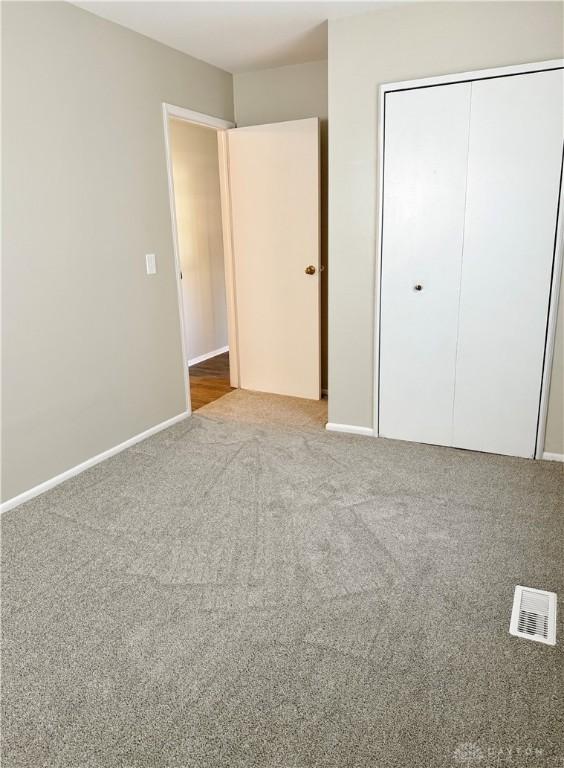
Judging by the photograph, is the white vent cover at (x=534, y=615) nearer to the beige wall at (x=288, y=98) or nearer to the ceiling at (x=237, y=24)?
the beige wall at (x=288, y=98)

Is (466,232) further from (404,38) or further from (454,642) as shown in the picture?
(454,642)

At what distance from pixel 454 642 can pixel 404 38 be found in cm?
299

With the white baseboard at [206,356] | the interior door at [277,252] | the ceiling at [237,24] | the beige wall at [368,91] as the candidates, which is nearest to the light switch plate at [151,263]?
the interior door at [277,252]

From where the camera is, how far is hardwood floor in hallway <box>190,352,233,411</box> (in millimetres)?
4523

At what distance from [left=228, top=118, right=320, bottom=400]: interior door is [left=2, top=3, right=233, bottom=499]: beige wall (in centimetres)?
64

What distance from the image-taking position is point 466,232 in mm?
3008

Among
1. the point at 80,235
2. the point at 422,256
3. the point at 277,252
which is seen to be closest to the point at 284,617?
the point at 422,256

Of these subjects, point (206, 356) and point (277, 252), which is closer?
point (277, 252)

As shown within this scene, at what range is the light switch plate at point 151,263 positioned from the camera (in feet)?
11.5

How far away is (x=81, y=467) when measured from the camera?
3143 mm

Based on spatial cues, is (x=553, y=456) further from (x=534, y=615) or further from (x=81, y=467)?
(x=81, y=467)

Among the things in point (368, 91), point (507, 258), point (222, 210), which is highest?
point (368, 91)

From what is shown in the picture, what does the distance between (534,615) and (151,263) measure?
9.54 feet

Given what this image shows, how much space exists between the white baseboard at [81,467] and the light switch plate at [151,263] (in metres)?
1.06
